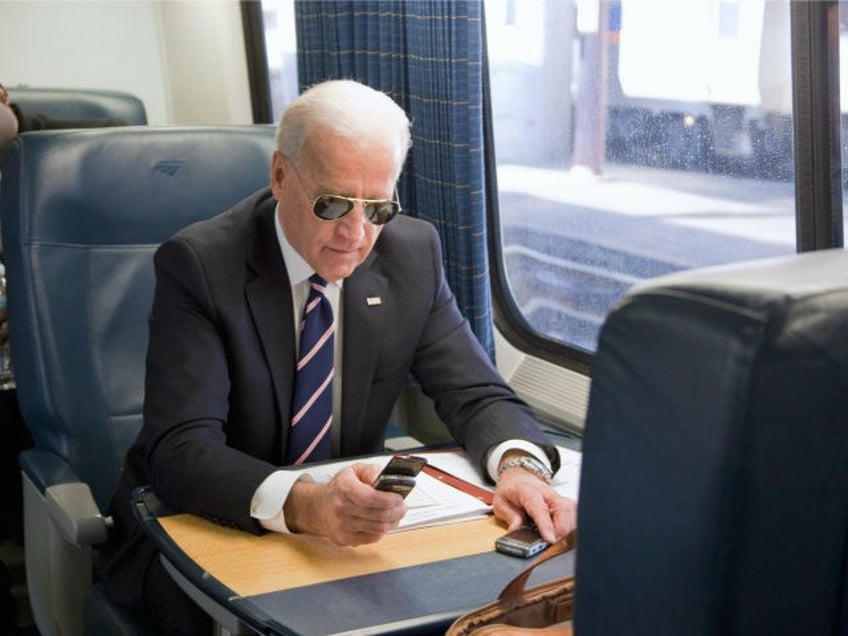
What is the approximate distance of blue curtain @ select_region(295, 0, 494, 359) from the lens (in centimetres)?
272

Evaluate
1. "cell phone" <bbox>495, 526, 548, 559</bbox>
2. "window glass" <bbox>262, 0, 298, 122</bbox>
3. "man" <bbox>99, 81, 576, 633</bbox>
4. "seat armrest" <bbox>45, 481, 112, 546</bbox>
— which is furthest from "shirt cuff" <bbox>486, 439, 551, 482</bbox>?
"window glass" <bbox>262, 0, 298, 122</bbox>

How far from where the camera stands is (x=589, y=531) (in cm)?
76

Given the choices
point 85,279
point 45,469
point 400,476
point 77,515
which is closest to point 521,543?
point 400,476

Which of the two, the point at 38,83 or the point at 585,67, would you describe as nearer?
the point at 585,67

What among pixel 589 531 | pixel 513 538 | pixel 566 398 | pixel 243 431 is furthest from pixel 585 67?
pixel 589 531

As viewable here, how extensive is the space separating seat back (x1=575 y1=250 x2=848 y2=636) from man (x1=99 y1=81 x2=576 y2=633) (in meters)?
0.88

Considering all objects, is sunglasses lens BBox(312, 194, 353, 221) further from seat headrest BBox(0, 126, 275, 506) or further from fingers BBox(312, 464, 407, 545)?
seat headrest BBox(0, 126, 275, 506)

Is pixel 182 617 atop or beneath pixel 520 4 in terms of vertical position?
beneath

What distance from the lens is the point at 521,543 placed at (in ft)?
5.09

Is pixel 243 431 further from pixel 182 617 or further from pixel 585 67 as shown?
pixel 585 67

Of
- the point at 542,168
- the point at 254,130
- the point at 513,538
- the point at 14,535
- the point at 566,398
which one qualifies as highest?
the point at 254,130

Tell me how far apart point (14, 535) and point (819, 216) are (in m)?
2.29

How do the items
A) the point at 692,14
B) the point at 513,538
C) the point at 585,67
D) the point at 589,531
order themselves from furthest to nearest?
the point at 585,67 < the point at 692,14 < the point at 513,538 < the point at 589,531

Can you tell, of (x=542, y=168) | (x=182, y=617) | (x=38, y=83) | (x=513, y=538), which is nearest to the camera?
(x=513, y=538)
